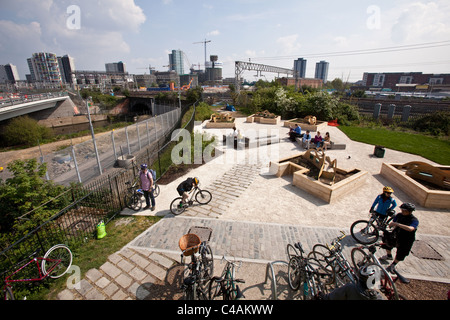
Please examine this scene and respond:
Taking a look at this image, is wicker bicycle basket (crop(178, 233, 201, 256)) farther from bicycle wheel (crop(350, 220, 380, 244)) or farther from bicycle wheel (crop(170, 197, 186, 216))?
bicycle wheel (crop(350, 220, 380, 244))

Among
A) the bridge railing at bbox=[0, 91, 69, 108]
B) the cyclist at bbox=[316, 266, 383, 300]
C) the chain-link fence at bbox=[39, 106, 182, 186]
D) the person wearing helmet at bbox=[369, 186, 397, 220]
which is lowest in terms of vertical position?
the chain-link fence at bbox=[39, 106, 182, 186]

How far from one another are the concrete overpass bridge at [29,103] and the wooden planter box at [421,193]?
133ft

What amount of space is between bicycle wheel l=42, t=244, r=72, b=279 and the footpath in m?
0.67

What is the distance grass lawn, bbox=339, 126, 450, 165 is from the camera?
46.3 feet

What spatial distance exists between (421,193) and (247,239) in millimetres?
7504

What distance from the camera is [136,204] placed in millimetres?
8656

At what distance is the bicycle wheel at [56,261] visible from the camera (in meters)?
5.18

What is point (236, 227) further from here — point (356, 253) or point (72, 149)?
point (72, 149)

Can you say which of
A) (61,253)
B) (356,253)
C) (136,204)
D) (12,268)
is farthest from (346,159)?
(12,268)

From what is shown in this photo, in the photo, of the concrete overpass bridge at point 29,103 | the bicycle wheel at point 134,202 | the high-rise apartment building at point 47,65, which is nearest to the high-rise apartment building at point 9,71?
the high-rise apartment building at point 47,65

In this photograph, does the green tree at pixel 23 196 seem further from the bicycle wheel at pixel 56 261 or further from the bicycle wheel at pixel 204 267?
the bicycle wheel at pixel 204 267

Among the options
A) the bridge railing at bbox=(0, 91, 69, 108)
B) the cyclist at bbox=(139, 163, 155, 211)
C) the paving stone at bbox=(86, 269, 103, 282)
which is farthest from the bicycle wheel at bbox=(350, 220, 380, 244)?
the bridge railing at bbox=(0, 91, 69, 108)

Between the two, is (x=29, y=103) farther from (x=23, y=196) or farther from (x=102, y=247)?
(x=102, y=247)
